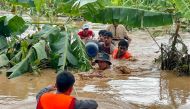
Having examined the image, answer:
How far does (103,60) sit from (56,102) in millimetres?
5289

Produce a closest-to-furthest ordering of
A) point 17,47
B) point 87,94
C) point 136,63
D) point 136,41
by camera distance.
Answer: point 87,94 → point 17,47 → point 136,63 → point 136,41

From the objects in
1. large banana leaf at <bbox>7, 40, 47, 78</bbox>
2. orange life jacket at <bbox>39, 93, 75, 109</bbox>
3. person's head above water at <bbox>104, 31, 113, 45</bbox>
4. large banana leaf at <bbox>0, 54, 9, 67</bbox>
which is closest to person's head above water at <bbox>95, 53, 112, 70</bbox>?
large banana leaf at <bbox>7, 40, 47, 78</bbox>

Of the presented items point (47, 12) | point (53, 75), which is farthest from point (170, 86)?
point (47, 12)

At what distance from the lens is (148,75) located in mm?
10133

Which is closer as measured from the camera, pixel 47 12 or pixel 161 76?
pixel 161 76

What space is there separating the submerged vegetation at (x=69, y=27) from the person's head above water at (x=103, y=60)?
0.91m

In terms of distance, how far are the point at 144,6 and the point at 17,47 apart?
11.7 ft

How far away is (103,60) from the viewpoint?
1009 cm

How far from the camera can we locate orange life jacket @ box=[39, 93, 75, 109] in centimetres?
484

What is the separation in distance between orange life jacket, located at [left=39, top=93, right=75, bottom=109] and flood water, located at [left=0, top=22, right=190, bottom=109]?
99.7 inches

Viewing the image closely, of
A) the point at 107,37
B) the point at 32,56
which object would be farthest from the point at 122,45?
the point at 32,56

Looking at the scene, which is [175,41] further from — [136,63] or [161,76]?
[136,63]

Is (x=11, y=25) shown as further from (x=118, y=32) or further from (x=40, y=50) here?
(x=118, y=32)

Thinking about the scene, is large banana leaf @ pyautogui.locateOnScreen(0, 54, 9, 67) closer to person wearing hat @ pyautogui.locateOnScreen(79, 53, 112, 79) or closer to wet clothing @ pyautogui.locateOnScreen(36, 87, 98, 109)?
person wearing hat @ pyautogui.locateOnScreen(79, 53, 112, 79)
